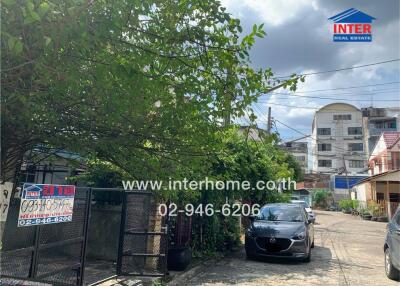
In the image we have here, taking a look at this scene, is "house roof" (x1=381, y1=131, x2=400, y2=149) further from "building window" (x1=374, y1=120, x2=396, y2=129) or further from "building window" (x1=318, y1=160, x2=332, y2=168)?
"building window" (x1=318, y1=160, x2=332, y2=168)

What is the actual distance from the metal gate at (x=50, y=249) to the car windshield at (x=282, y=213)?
6499mm

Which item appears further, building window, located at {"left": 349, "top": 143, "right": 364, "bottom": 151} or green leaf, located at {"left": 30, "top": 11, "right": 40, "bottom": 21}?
building window, located at {"left": 349, "top": 143, "right": 364, "bottom": 151}

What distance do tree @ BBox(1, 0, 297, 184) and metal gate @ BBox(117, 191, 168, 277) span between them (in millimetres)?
3004

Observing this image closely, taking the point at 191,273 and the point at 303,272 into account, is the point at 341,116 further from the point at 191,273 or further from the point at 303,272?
the point at 191,273

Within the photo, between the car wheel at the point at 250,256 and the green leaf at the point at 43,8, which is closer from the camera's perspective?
the green leaf at the point at 43,8

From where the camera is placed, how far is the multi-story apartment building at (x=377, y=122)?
58.4 metres

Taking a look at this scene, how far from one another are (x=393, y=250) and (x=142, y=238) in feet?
17.4

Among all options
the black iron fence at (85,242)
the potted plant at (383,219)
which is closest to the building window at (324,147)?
the potted plant at (383,219)

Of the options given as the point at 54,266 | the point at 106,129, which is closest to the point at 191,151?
the point at 106,129

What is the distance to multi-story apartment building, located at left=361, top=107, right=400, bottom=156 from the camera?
58406 millimetres

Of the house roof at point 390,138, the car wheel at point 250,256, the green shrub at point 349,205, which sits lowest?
the car wheel at point 250,256

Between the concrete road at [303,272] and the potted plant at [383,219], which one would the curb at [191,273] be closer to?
the concrete road at [303,272]

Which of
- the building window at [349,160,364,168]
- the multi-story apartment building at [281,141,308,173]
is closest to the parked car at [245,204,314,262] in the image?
the building window at [349,160,364,168]

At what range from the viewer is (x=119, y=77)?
3.03 m
